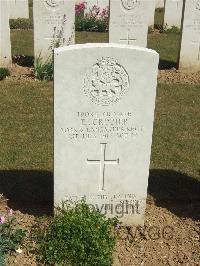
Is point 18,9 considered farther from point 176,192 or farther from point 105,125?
point 105,125

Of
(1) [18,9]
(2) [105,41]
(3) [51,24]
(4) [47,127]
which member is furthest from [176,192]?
(1) [18,9]

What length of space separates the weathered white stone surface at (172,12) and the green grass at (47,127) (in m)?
6.38

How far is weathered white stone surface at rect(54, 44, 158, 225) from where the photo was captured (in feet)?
13.3

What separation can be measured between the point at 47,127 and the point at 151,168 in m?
1.94

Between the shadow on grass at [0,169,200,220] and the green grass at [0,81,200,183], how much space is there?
0.19 metres

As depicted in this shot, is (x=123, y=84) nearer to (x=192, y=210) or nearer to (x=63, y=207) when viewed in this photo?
(x=63, y=207)

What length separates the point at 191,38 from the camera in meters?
10.3

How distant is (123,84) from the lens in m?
4.18

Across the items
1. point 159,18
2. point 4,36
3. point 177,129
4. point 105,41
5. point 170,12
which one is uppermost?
point 170,12

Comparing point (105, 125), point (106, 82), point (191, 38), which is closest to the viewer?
point (106, 82)

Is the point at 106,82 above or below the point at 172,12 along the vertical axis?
below

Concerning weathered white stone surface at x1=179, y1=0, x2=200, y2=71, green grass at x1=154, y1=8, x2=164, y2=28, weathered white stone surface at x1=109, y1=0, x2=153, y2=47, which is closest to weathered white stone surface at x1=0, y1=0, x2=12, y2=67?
weathered white stone surface at x1=109, y1=0, x2=153, y2=47

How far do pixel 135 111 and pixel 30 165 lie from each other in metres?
2.25

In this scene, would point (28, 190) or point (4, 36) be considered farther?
point (4, 36)
